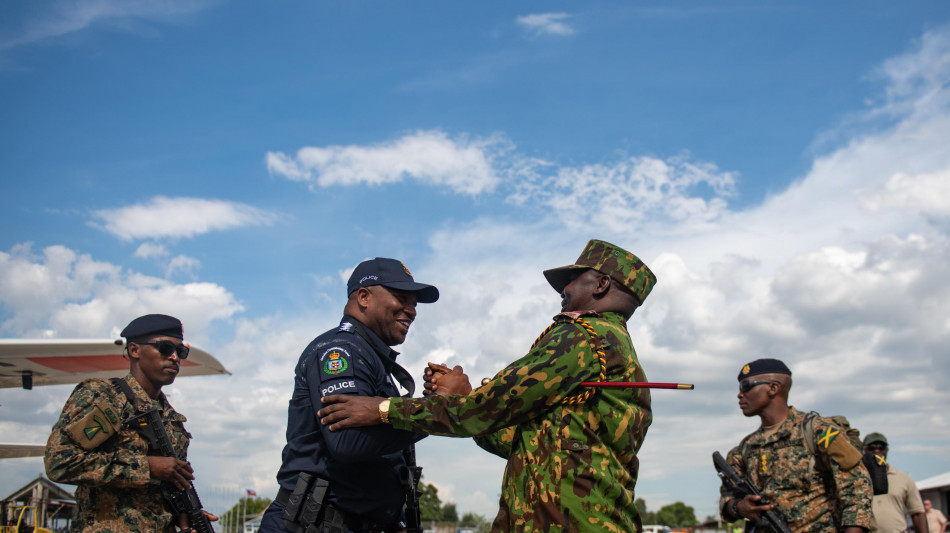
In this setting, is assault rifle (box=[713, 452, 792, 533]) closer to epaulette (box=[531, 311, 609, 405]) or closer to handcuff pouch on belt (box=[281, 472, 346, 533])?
epaulette (box=[531, 311, 609, 405])

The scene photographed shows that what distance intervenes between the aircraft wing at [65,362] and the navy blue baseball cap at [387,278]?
33.8 feet

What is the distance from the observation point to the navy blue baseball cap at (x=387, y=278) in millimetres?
4371

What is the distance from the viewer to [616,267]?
4102mm

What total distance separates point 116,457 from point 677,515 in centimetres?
10285

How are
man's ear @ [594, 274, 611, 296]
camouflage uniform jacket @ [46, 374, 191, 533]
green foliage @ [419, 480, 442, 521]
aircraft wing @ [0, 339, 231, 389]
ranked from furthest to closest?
1. green foliage @ [419, 480, 442, 521]
2. aircraft wing @ [0, 339, 231, 389]
3. camouflage uniform jacket @ [46, 374, 191, 533]
4. man's ear @ [594, 274, 611, 296]

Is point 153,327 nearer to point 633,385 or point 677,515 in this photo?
point 633,385

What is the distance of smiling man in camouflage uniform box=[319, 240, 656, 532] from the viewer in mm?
3457

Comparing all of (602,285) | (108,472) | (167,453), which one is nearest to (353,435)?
(602,285)

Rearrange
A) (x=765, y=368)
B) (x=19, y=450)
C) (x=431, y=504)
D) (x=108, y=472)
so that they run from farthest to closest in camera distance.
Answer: (x=431, y=504), (x=19, y=450), (x=765, y=368), (x=108, y=472)

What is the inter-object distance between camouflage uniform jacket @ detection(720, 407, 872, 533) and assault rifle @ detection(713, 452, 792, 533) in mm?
107

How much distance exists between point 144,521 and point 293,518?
2.17 m

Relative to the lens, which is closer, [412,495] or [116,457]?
[412,495]

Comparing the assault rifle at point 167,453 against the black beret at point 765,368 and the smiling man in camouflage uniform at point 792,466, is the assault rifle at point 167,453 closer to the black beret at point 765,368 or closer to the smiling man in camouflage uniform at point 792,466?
the smiling man in camouflage uniform at point 792,466

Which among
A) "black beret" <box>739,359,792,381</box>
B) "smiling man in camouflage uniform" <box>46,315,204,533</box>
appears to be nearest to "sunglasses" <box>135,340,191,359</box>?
"smiling man in camouflage uniform" <box>46,315,204,533</box>
